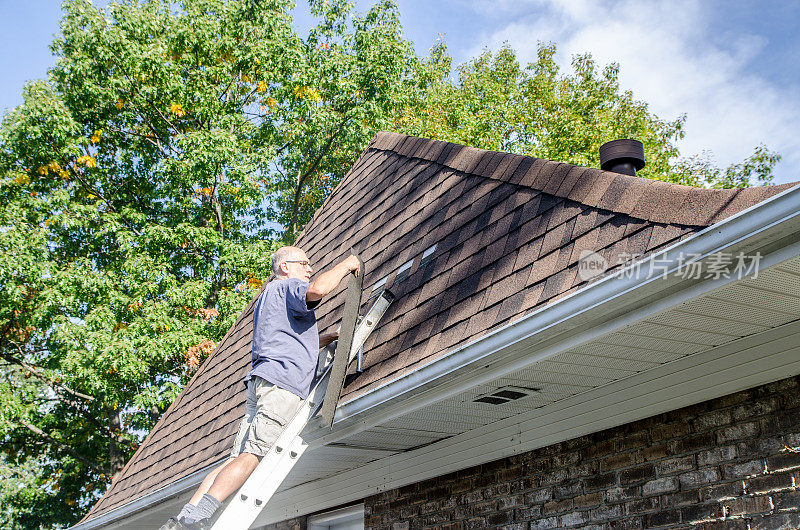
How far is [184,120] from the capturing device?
19.6 metres

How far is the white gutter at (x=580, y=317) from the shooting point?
226 cm

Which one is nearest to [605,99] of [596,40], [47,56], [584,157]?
[596,40]

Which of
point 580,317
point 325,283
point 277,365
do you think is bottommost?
point 580,317

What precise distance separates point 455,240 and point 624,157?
70.4 inches

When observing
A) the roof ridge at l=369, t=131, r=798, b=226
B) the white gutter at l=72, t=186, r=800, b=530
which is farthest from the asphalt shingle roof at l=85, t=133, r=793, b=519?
the white gutter at l=72, t=186, r=800, b=530

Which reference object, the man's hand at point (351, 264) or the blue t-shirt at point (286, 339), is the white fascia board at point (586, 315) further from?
the man's hand at point (351, 264)

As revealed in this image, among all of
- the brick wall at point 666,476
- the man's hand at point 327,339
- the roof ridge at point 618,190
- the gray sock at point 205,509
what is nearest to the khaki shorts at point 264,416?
the gray sock at point 205,509

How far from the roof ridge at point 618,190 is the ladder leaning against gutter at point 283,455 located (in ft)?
4.52

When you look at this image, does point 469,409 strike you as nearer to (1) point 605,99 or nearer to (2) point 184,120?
(2) point 184,120

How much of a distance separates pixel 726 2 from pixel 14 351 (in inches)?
1312

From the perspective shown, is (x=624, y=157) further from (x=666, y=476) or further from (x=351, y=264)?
(x=666, y=476)

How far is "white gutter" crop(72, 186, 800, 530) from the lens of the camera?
2258mm

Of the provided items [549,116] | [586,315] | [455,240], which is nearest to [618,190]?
[586,315]

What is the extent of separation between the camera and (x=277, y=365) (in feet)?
13.7
